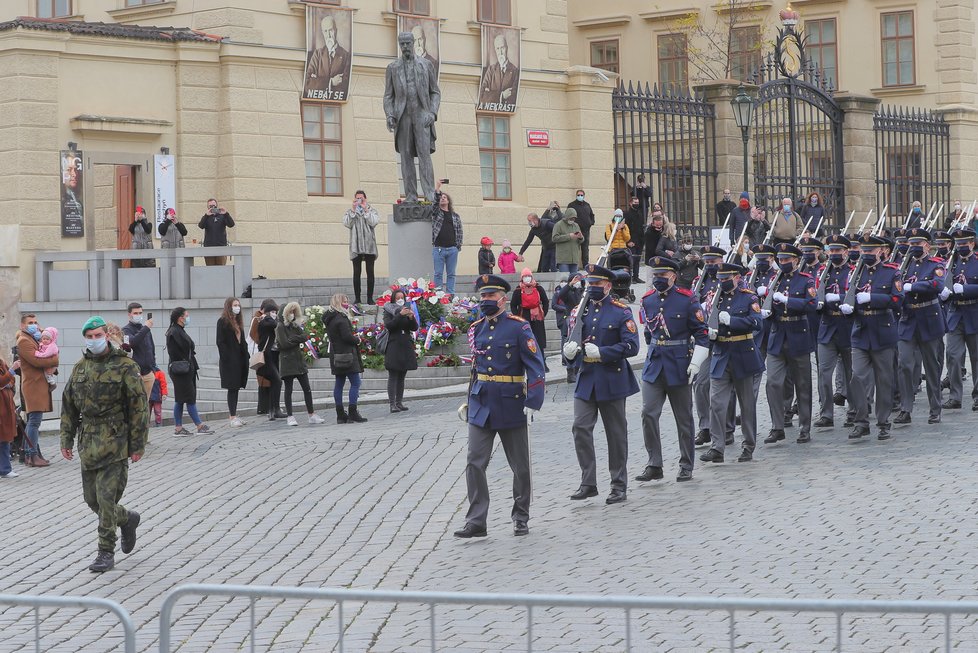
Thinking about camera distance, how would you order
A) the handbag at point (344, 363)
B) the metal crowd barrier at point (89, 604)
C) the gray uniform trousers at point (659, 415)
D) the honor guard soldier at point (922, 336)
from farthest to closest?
the handbag at point (344, 363) < the honor guard soldier at point (922, 336) < the gray uniform trousers at point (659, 415) < the metal crowd barrier at point (89, 604)

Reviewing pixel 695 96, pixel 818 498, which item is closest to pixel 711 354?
pixel 818 498

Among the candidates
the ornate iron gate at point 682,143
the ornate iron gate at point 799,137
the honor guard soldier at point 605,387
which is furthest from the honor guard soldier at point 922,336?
the ornate iron gate at point 799,137

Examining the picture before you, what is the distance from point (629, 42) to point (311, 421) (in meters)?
27.9

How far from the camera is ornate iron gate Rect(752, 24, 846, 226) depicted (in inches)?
1303

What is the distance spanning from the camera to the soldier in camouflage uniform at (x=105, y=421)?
35.9ft

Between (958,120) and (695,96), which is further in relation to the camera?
(958,120)

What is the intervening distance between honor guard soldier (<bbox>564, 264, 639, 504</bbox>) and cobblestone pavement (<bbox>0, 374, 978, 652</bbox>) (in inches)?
9.1

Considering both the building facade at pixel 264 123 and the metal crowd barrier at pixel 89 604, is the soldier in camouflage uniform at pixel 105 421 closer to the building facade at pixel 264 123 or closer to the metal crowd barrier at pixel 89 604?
the metal crowd barrier at pixel 89 604

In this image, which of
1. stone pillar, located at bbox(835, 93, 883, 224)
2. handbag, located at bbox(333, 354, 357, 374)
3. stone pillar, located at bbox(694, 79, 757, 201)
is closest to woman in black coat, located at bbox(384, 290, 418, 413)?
handbag, located at bbox(333, 354, 357, 374)

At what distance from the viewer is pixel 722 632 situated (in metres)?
6.61

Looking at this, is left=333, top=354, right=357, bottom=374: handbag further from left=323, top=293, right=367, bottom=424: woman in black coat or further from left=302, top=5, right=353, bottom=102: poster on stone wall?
left=302, top=5, right=353, bottom=102: poster on stone wall

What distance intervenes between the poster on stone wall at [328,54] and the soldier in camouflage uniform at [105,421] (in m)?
18.7

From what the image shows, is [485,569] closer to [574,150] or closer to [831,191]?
[574,150]

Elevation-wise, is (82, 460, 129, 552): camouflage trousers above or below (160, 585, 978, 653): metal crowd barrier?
below
